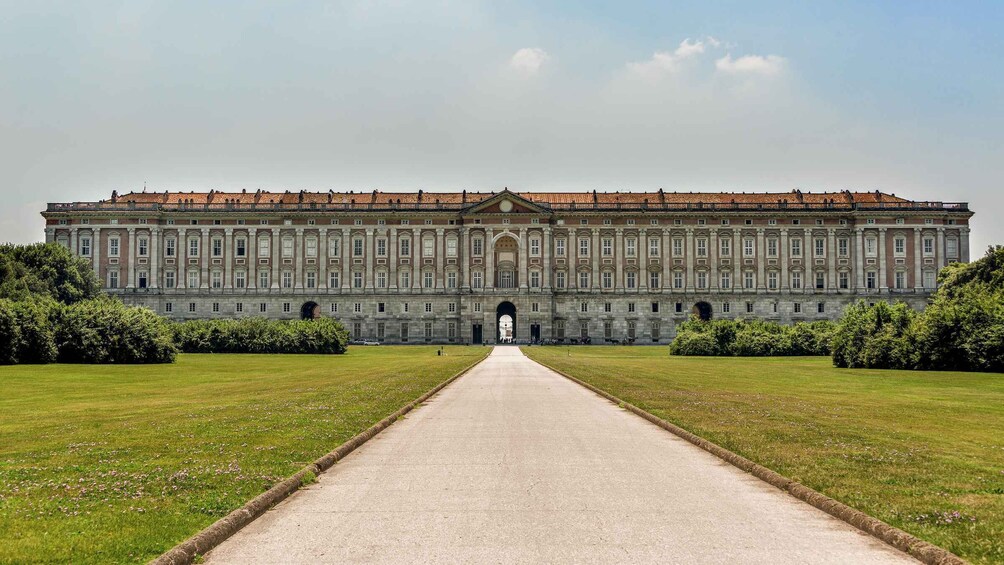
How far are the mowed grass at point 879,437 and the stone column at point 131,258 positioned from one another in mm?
97130

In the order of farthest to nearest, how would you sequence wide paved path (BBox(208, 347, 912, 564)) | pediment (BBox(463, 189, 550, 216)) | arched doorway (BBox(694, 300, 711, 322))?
arched doorway (BBox(694, 300, 711, 322)), pediment (BBox(463, 189, 550, 216)), wide paved path (BBox(208, 347, 912, 564))

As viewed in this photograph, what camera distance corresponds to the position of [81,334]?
49969 mm

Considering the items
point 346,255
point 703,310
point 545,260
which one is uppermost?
point 346,255

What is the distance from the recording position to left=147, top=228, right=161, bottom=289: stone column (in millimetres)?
115438

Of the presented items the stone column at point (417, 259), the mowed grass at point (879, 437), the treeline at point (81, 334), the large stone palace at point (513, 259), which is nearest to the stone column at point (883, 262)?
the large stone palace at point (513, 259)

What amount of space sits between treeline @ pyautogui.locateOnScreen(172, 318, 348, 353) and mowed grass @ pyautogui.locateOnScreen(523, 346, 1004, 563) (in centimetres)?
4584

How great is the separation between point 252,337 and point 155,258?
1925 inches

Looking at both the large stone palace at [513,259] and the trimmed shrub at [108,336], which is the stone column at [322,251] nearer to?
the large stone palace at [513,259]

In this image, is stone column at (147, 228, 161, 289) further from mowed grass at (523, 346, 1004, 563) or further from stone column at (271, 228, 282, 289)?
mowed grass at (523, 346, 1004, 563)

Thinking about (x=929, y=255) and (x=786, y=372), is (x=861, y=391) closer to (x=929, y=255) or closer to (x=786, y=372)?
(x=786, y=372)

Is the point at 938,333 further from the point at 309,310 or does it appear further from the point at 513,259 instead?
the point at 309,310

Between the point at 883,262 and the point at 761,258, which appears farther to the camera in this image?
the point at 761,258

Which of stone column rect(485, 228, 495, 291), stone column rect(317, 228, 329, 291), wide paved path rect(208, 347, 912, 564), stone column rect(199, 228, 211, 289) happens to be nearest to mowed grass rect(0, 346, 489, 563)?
wide paved path rect(208, 347, 912, 564)

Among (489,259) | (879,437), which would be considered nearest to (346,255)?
(489,259)
